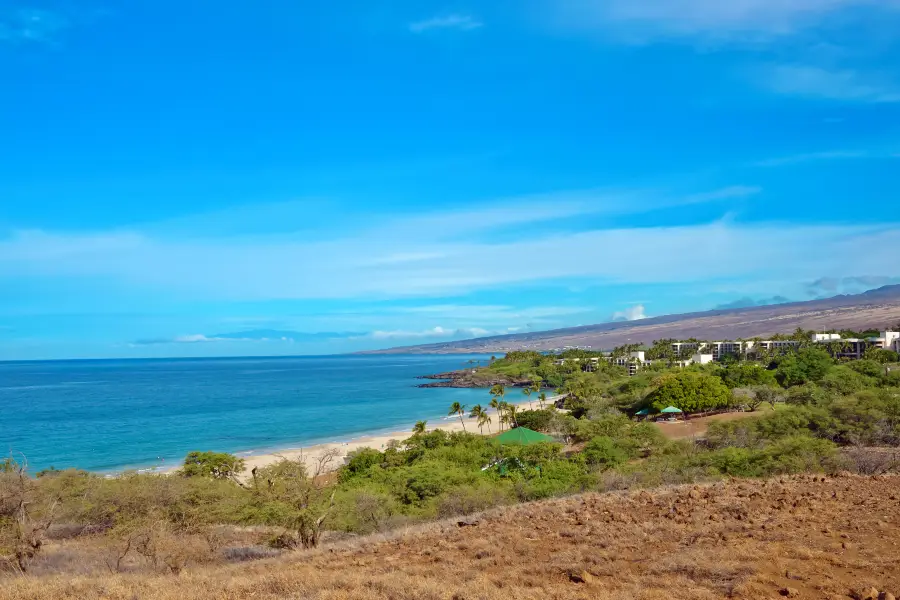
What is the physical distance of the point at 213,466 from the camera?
33938 millimetres

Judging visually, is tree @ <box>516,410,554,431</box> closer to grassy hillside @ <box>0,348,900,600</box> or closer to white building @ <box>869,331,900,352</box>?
grassy hillside @ <box>0,348,900,600</box>

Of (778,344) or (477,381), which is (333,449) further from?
(778,344)

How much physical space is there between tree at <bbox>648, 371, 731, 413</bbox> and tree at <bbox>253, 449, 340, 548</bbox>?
41.3 m

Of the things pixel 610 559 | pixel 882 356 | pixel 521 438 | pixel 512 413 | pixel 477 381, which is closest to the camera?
pixel 610 559

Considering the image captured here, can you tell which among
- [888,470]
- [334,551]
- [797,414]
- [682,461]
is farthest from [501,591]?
[797,414]

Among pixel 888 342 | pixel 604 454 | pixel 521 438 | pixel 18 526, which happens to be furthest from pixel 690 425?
pixel 888 342

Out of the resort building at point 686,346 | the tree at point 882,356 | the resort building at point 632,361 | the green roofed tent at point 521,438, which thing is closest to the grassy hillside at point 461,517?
the green roofed tent at point 521,438

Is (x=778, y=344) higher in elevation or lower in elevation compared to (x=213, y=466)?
lower

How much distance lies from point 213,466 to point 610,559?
28202 millimetres

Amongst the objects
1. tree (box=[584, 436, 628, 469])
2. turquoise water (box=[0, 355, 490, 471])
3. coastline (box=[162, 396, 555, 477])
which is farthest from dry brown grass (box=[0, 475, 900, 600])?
turquoise water (box=[0, 355, 490, 471])

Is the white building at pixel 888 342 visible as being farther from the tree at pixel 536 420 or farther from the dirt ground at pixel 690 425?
the tree at pixel 536 420

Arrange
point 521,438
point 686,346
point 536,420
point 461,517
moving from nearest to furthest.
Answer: point 461,517
point 521,438
point 536,420
point 686,346

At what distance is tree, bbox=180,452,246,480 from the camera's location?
1275 inches

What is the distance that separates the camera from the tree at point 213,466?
32.4m
